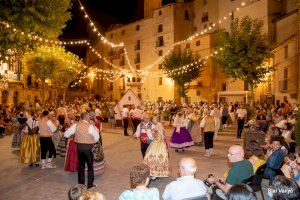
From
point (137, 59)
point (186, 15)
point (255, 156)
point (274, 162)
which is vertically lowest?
point (274, 162)

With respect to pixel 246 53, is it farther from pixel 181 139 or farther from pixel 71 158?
pixel 71 158

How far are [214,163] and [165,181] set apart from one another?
2.75 metres

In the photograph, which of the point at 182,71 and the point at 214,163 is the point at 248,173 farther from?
the point at 182,71

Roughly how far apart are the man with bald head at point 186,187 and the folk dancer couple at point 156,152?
472 cm

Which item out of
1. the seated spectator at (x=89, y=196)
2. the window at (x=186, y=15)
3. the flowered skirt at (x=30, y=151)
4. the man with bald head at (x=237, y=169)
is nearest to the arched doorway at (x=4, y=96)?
the window at (x=186, y=15)

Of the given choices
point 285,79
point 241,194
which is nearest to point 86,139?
point 241,194

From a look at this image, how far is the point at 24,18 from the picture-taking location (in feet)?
31.6

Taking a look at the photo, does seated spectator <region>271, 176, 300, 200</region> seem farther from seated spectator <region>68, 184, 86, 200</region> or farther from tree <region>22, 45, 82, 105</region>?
tree <region>22, 45, 82, 105</region>

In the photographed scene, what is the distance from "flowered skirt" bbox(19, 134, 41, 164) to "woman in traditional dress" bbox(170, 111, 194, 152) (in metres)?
5.34

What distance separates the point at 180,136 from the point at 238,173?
8.77 metres

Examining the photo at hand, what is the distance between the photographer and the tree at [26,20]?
9477 mm

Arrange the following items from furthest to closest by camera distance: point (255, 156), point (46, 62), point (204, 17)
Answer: point (204, 17)
point (46, 62)
point (255, 156)

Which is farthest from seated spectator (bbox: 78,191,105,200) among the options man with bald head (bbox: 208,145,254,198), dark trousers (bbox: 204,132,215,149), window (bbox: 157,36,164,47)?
window (bbox: 157,36,164,47)

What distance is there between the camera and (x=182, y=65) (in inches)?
1763
